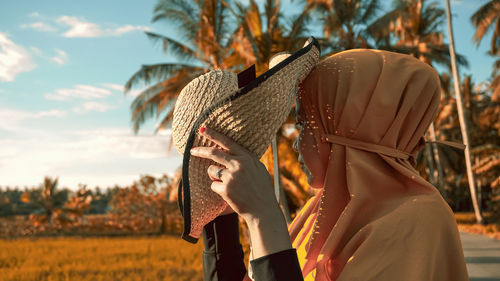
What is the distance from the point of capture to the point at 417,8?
57.6 ft

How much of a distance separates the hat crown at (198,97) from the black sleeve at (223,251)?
1.50 ft

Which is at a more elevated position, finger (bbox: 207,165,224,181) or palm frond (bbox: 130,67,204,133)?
palm frond (bbox: 130,67,204,133)

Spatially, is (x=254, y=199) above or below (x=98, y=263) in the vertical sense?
above

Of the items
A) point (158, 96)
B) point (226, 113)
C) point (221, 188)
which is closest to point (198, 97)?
point (226, 113)

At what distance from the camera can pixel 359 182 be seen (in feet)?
3.17

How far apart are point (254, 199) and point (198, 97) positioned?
0.92 feet

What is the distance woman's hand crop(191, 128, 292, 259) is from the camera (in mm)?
799

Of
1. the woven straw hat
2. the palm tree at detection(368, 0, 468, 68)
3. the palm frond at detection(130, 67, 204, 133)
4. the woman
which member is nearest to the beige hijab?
the woman

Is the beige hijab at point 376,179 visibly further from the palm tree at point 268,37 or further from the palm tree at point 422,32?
the palm tree at point 422,32

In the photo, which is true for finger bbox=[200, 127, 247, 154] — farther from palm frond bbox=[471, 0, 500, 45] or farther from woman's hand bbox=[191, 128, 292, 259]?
palm frond bbox=[471, 0, 500, 45]

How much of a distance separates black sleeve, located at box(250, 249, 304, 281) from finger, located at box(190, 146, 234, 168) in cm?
21

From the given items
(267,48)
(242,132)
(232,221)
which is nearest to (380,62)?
(242,132)

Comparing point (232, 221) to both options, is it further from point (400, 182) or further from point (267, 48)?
point (267, 48)

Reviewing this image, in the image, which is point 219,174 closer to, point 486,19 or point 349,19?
point 349,19
